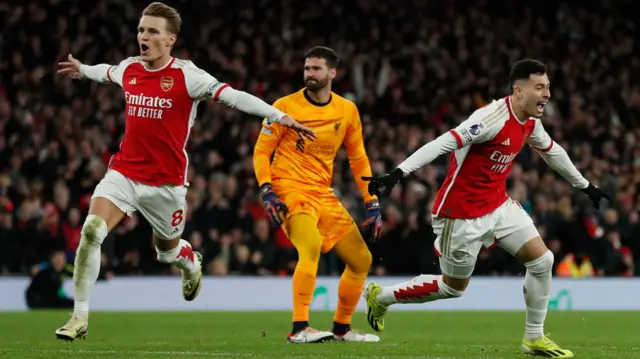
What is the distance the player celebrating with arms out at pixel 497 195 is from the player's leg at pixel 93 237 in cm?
245

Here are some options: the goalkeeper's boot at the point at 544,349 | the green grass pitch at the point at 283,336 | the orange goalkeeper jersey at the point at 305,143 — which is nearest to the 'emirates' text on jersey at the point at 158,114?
the orange goalkeeper jersey at the point at 305,143

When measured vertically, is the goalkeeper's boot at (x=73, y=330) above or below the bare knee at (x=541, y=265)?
below

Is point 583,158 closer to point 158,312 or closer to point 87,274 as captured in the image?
point 158,312

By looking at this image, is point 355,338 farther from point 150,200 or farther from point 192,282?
point 150,200

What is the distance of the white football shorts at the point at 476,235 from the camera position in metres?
9.52

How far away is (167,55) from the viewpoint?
977 centimetres

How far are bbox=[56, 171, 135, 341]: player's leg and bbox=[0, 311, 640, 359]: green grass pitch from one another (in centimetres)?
27

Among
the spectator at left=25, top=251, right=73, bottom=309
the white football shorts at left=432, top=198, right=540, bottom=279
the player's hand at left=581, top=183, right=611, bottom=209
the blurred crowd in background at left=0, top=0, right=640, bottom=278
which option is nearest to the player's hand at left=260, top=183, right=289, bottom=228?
the white football shorts at left=432, top=198, right=540, bottom=279

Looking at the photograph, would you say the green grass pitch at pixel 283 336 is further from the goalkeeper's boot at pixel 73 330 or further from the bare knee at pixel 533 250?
the bare knee at pixel 533 250

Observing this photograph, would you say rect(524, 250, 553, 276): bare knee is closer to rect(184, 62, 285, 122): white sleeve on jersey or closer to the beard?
rect(184, 62, 285, 122): white sleeve on jersey

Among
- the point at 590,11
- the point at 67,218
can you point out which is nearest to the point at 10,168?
the point at 67,218

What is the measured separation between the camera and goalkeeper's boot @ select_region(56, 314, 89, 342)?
880 cm

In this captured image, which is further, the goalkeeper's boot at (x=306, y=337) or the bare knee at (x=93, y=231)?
the goalkeeper's boot at (x=306, y=337)

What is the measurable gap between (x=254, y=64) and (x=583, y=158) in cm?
708
